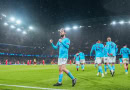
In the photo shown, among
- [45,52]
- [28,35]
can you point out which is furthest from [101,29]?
[28,35]

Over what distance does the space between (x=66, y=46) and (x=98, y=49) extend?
4566 millimetres

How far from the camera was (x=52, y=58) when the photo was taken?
6756 centimetres

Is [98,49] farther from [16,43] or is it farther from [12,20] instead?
[16,43]

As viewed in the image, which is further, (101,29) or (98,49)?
(101,29)

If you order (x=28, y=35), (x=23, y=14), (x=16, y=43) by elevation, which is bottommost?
(x=16, y=43)

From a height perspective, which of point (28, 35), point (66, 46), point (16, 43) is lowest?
point (66, 46)

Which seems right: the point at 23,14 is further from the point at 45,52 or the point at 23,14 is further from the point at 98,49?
the point at 98,49

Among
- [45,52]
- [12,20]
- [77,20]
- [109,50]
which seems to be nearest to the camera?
[109,50]

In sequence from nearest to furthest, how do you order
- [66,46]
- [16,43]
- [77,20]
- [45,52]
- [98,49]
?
[66,46] → [98,49] → [77,20] → [16,43] → [45,52]

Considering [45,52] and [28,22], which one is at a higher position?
[28,22]

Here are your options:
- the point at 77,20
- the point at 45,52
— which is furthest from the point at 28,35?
the point at 77,20

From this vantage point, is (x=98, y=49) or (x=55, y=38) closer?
(x=98, y=49)

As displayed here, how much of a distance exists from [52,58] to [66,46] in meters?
61.9

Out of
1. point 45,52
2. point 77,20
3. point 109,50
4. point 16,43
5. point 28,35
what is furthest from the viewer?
point 45,52
